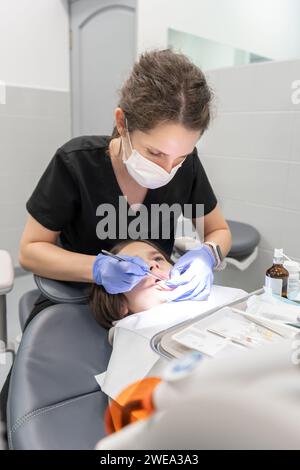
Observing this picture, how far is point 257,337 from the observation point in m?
0.86

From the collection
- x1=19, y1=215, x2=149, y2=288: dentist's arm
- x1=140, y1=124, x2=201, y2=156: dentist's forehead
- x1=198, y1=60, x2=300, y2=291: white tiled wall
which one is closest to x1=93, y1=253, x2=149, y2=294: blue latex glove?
x1=19, y1=215, x2=149, y2=288: dentist's arm

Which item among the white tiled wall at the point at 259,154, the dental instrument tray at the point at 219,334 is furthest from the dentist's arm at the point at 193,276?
the white tiled wall at the point at 259,154

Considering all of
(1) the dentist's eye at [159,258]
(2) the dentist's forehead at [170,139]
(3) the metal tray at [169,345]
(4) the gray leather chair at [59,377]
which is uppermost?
(2) the dentist's forehead at [170,139]

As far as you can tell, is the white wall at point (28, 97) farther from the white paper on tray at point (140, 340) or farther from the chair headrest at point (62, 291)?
the white paper on tray at point (140, 340)

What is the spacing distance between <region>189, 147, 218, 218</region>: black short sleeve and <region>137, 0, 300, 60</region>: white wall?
56.9 inches

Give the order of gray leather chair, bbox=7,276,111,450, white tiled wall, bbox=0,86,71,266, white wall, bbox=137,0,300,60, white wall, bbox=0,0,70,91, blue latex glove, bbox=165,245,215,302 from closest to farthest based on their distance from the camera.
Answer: gray leather chair, bbox=7,276,111,450 < blue latex glove, bbox=165,245,215,302 < white wall, bbox=137,0,300,60 < white wall, bbox=0,0,70,91 < white tiled wall, bbox=0,86,71,266

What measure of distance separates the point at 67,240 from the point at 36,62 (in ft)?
7.28

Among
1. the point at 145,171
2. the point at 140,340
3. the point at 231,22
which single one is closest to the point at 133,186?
the point at 145,171

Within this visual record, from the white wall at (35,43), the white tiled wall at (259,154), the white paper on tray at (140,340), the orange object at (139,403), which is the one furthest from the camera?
the white wall at (35,43)

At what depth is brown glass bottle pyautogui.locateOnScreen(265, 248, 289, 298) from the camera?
3.67 ft

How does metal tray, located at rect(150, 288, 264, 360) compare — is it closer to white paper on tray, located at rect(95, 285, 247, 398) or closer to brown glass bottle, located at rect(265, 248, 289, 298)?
white paper on tray, located at rect(95, 285, 247, 398)

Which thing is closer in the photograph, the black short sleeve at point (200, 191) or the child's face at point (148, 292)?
the child's face at point (148, 292)

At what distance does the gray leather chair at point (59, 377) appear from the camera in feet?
2.59

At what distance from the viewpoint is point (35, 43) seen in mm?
3014
